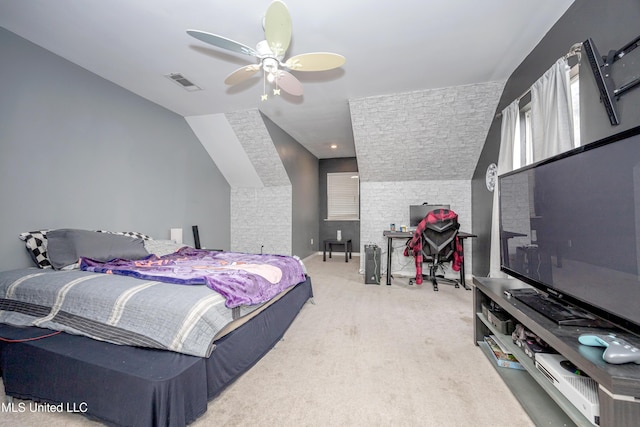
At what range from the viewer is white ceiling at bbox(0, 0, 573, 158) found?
1.87 m

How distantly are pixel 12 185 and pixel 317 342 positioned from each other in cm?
293

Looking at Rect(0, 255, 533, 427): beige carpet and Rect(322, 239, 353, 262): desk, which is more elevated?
Rect(322, 239, 353, 262): desk

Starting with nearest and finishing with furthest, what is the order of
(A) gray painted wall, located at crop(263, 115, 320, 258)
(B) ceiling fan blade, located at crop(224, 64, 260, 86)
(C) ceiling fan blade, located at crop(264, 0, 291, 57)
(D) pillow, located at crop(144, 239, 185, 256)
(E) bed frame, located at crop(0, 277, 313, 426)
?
(E) bed frame, located at crop(0, 277, 313, 426) → (C) ceiling fan blade, located at crop(264, 0, 291, 57) → (B) ceiling fan blade, located at crop(224, 64, 260, 86) → (D) pillow, located at crop(144, 239, 185, 256) → (A) gray painted wall, located at crop(263, 115, 320, 258)

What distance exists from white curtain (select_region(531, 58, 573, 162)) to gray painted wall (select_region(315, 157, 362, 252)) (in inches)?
176

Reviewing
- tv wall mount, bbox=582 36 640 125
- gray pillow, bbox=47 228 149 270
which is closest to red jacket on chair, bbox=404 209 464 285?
tv wall mount, bbox=582 36 640 125

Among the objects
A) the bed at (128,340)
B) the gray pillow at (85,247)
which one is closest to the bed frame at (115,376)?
the bed at (128,340)

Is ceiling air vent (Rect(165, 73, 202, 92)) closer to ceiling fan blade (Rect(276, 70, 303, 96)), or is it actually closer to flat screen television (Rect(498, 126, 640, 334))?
ceiling fan blade (Rect(276, 70, 303, 96))

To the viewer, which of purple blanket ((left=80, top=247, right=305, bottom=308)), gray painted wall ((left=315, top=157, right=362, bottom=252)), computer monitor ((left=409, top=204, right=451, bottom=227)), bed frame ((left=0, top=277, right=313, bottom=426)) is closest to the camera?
bed frame ((left=0, top=277, right=313, bottom=426))

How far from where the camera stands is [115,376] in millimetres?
1146

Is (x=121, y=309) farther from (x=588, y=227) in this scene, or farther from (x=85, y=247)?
(x=588, y=227)

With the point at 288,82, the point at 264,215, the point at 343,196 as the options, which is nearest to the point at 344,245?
the point at 343,196

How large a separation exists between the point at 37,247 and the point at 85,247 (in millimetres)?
346

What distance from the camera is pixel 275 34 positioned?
5.49 ft

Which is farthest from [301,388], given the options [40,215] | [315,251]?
[315,251]
